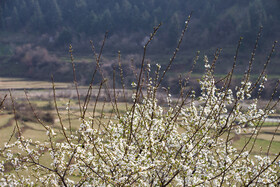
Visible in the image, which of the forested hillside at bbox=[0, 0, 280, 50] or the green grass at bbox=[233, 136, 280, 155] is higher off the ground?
the forested hillside at bbox=[0, 0, 280, 50]

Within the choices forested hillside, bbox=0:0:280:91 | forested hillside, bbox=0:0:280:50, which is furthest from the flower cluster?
forested hillside, bbox=0:0:280:50

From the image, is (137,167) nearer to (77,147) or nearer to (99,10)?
(77,147)

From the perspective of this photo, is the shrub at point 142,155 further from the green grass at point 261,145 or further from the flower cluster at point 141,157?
the green grass at point 261,145

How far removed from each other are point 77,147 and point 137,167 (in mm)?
1078

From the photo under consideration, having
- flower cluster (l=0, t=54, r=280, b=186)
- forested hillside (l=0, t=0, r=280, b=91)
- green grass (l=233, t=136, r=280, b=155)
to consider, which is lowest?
green grass (l=233, t=136, r=280, b=155)

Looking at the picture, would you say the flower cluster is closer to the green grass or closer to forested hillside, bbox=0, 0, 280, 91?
the green grass

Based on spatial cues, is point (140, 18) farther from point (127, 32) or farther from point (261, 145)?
point (261, 145)

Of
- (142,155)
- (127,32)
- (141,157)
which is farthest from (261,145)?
(127,32)

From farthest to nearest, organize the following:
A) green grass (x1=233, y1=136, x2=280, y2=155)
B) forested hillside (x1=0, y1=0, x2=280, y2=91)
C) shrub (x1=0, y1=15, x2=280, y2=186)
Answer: forested hillside (x1=0, y1=0, x2=280, y2=91) → green grass (x1=233, y1=136, x2=280, y2=155) → shrub (x1=0, y1=15, x2=280, y2=186)

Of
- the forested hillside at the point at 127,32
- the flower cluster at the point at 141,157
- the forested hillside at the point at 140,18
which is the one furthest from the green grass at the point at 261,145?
the forested hillside at the point at 140,18

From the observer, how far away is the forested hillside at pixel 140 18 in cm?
8338

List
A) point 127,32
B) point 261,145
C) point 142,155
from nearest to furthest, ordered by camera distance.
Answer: point 142,155 < point 261,145 < point 127,32

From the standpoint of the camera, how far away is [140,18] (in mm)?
99875

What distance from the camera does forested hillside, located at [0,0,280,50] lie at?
83.4 m
